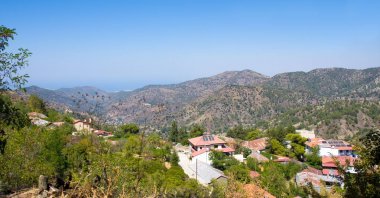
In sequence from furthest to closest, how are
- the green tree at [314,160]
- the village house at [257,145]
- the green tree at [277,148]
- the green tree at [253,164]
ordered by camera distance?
the village house at [257,145]
the green tree at [277,148]
the green tree at [314,160]
the green tree at [253,164]

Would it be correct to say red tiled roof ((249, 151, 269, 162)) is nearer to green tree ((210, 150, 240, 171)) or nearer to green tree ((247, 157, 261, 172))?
green tree ((247, 157, 261, 172))

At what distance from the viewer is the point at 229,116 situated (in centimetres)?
16988

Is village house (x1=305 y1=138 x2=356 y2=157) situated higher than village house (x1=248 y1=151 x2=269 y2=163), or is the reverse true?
village house (x1=248 y1=151 x2=269 y2=163)

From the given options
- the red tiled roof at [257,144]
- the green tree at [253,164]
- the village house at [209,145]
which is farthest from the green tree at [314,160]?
the village house at [209,145]

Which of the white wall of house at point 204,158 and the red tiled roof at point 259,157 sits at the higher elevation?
the white wall of house at point 204,158

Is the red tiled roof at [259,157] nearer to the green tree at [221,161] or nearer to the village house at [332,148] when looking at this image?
the green tree at [221,161]

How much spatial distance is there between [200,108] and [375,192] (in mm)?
181426

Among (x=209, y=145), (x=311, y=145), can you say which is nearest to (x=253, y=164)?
(x=209, y=145)

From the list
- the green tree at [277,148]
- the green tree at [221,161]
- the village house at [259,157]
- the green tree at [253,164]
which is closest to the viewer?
the green tree at [253,164]

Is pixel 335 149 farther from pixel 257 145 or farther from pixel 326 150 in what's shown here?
pixel 257 145

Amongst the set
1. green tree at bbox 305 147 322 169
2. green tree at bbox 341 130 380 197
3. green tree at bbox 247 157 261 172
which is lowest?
green tree at bbox 305 147 322 169

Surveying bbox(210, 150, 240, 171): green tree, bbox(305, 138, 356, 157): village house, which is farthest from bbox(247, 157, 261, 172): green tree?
bbox(305, 138, 356, 157): village house

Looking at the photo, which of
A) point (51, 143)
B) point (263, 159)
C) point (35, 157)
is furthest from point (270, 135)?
point (35, 157)

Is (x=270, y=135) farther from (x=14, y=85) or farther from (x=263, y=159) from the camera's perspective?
(x=14, y=85)
